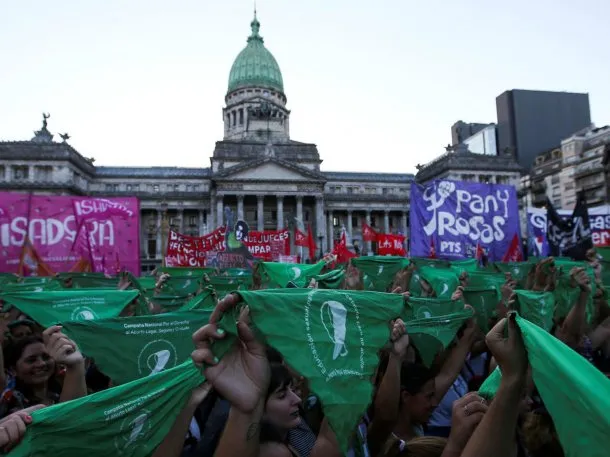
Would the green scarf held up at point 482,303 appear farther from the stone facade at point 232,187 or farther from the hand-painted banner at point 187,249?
the stone facade at point 232,187

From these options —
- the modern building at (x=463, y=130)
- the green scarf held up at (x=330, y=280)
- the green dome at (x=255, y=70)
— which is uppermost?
the green dome at (x=255, y=70)

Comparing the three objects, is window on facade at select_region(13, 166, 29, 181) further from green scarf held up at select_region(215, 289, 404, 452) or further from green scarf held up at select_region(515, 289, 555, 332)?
green scarf held up at select_region(215, 289, 404, 452)

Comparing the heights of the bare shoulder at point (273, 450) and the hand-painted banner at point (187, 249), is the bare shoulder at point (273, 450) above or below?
below

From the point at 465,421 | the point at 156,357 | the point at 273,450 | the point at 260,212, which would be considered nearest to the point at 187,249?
the point at 156,357

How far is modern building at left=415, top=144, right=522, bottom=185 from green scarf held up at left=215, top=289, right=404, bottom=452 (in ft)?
207

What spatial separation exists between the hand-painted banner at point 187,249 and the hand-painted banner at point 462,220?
9.82m

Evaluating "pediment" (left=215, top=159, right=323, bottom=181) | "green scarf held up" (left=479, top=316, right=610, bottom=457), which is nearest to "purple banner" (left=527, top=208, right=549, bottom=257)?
"green scarf held up" (left=479, top=316, right=610, bottom=457)

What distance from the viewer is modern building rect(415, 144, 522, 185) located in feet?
211

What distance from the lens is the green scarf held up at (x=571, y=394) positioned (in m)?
1.91

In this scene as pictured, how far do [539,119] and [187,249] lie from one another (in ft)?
227

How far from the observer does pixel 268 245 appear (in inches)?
934

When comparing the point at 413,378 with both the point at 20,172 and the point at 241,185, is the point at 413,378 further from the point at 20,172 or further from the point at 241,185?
the point at 20,172

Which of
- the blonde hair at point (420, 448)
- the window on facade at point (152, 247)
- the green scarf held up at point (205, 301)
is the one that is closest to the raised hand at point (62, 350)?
the blonde hair at point (420, 448)

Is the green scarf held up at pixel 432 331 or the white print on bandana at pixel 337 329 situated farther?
the green scarf held up at pixel 432 331
